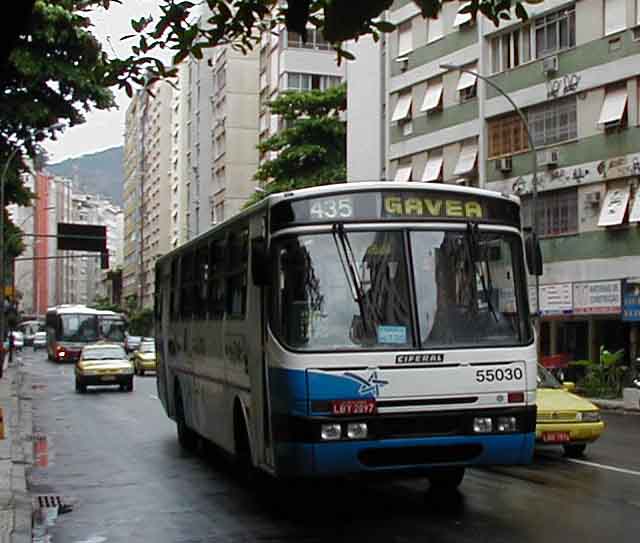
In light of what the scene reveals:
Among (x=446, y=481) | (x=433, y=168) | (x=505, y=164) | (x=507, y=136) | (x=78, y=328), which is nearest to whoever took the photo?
(x=446, y=481)

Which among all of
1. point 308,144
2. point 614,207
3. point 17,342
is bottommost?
point 17,342

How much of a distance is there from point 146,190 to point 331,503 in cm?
13581

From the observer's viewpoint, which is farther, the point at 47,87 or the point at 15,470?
the point at 47,87

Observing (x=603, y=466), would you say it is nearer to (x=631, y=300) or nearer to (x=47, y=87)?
(x=47, y=87)

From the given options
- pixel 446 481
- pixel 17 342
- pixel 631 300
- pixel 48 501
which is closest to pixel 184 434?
pixel 48 501

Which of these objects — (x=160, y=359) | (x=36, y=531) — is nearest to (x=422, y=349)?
(x=36, y=531)

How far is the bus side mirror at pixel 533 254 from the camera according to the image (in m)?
10.6

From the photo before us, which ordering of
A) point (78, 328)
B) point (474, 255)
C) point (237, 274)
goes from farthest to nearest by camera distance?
point (78, 328)
point (237, 274)
point (474, 255)

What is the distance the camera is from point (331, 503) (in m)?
11.4

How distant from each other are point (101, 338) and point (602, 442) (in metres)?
52.7

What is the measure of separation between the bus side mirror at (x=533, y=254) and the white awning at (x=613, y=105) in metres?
25.2

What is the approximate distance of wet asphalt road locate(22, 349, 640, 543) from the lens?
31.7ft

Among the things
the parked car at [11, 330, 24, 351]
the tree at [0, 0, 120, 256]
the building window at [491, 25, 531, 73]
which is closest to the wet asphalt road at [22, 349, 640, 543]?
the tree at [0, 0, 120, 256]

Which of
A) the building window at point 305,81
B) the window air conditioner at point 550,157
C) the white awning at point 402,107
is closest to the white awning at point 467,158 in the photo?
the window air conditioner at point 550,157
